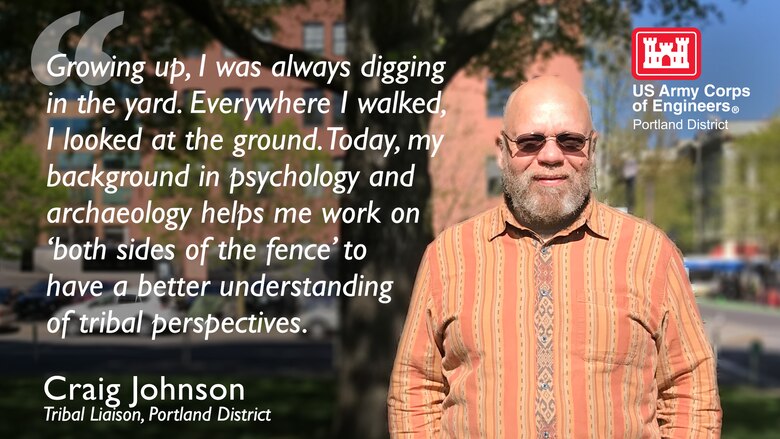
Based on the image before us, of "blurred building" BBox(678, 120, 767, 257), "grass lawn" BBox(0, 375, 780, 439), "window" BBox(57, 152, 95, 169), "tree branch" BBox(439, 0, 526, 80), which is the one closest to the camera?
"window" BBox(57, 152, 95, 169)

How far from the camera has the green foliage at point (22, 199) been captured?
8.92 m

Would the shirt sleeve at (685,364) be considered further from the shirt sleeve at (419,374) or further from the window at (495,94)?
the window at (495,94)

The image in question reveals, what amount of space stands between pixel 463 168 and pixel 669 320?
19993 millimetres

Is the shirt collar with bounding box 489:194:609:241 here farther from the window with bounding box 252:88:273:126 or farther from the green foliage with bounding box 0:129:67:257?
the green foliage with bounding box 0:129:67:257

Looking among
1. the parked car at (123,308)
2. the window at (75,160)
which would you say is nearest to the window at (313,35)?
the window at (75,160)

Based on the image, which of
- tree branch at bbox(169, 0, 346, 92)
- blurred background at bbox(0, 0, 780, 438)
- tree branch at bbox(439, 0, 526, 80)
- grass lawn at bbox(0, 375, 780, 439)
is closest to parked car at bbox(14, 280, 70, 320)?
blurred background at bbox(0, 0, 780, 438)

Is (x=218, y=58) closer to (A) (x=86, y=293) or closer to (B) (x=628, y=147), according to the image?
(A) (x=86, y=293)

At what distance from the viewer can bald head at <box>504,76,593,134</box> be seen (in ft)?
9.83

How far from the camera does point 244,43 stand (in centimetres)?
959

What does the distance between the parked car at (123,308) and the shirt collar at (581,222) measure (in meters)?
5.21

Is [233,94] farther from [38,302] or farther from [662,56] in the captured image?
[662,56]

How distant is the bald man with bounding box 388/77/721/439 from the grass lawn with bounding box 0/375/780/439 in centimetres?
1011

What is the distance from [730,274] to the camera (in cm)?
8019

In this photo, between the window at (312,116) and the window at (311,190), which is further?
the window at (312,116)
